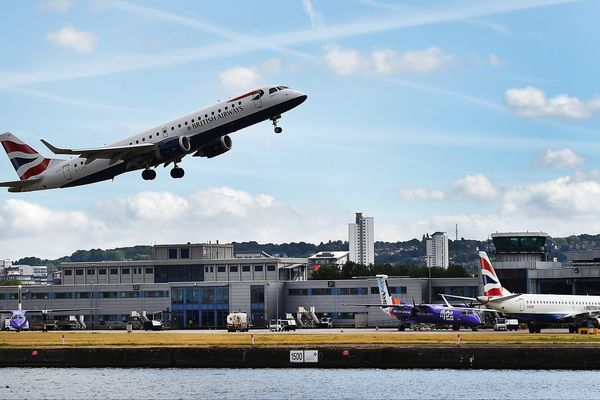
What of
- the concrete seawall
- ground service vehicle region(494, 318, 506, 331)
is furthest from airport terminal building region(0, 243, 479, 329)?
the concrete seawall

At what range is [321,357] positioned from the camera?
264 feet

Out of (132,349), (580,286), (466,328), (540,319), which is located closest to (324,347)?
(132,349)

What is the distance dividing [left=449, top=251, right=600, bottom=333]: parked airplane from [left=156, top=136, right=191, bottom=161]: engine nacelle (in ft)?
147

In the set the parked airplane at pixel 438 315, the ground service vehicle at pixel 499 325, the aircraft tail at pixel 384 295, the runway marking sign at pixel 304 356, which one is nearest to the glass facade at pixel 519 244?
the aircraft tail at pixel 384 295

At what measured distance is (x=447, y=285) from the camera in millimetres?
166625

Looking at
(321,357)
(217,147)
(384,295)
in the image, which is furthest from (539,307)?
(321,357)

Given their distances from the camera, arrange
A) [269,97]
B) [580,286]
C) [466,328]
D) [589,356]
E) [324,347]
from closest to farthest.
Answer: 1. [589,356]
2. [324,347]
3. [269,97]
4. [466,328]
5. [580,286]

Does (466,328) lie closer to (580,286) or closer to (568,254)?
(580,286)

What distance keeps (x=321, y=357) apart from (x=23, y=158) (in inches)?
1815

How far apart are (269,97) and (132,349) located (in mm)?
22913

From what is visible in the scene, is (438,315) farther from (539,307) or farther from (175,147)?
(175,147)

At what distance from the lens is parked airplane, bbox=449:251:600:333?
118938mm

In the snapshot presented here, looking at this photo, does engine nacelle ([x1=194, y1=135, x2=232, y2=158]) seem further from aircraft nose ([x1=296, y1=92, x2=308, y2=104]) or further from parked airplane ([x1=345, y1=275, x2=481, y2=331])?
parked airplane ([x1=345, y1=275, x2=481, y2=331])

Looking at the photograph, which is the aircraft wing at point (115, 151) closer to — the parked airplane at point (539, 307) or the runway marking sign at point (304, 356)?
the runway marking sign at point (304, 356)
